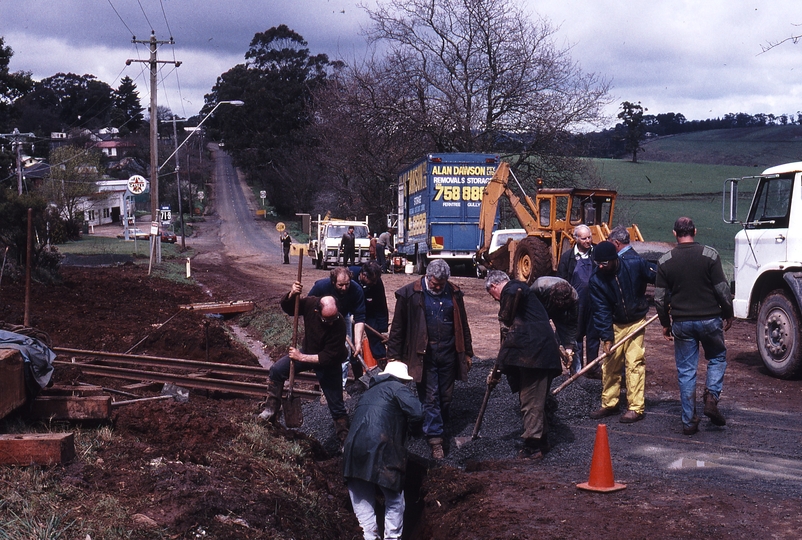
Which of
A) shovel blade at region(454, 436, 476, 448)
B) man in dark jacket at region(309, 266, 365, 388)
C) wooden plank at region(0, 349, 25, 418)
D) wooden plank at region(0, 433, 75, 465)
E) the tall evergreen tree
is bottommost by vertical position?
shovel blade at region(454, 436, 476, 448)

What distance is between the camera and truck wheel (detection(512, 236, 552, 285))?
2000cm

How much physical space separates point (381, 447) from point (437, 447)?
1906mm

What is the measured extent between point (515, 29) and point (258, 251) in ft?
89.1

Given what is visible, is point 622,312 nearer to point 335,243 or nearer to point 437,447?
point 437,447

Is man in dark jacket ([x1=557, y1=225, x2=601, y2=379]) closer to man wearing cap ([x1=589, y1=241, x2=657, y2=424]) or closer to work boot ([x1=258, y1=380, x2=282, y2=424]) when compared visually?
man wearing cap ([x1=589, y1=241, x2=657, y2=424])

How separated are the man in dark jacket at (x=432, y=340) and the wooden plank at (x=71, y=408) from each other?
110 inches

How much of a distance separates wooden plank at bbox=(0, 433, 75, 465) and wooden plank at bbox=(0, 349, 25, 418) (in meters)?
0.56

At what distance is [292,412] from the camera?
9.26 meters

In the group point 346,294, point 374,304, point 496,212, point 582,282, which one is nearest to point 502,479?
point 346,294

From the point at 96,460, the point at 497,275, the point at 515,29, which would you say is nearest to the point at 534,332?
the point at 497,275

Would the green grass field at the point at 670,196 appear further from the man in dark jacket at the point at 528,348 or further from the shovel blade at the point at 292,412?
the man in dark jacket at the point at 528,348

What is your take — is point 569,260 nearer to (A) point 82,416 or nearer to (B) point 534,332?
(B) point 534,332

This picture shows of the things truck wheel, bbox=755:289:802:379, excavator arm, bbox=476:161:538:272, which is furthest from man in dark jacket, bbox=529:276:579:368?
excavator arm, bbox=476:161:538:272

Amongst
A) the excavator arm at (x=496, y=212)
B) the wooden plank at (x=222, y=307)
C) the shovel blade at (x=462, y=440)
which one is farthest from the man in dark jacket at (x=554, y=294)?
the excavator arm at (x=496, y=212)
